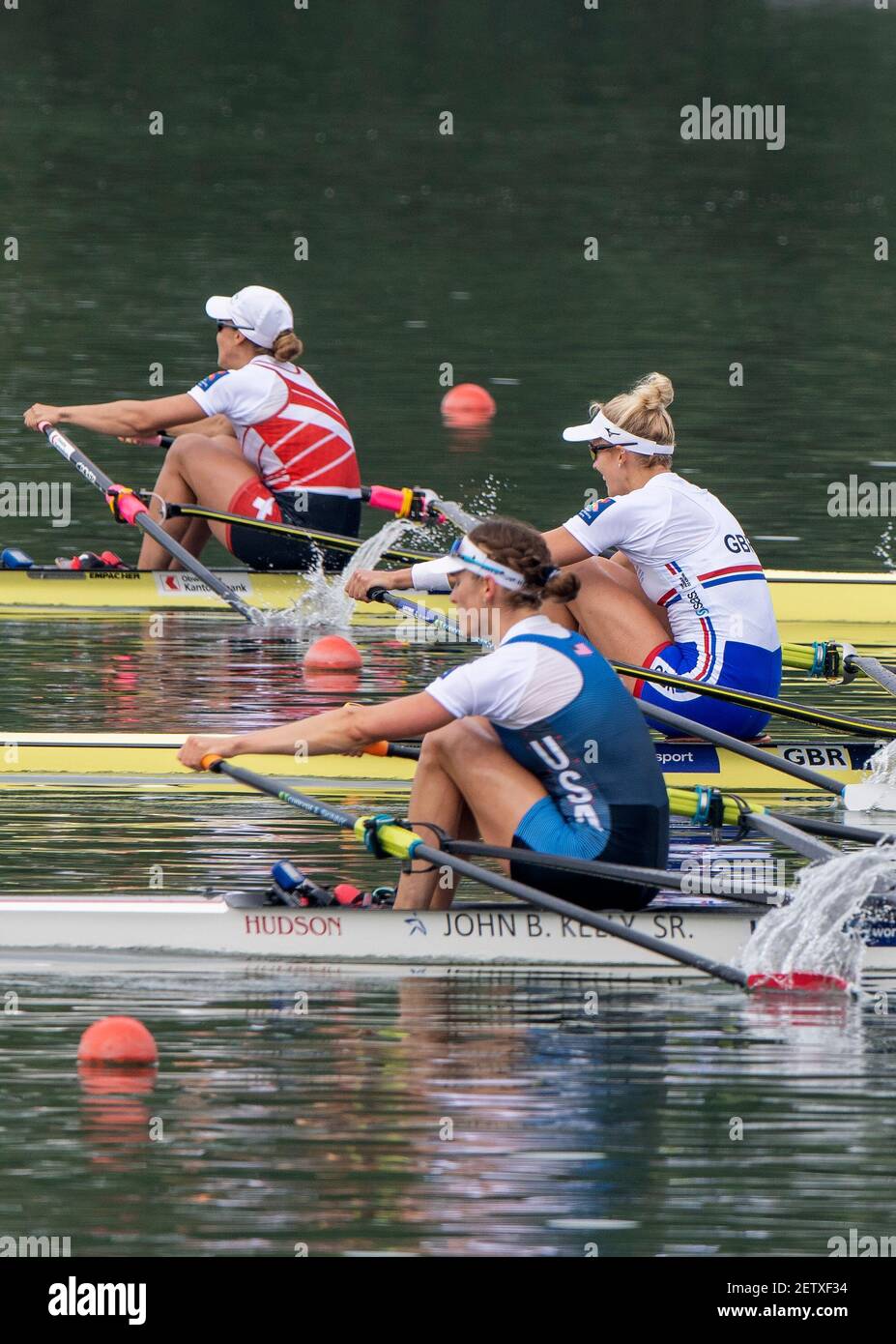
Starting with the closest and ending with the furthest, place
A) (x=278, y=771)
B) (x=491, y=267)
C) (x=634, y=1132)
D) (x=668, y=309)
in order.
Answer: (x=634, y=1132) → (x=278, y=771) → (x=668, y=309) → (x=491, y=267)

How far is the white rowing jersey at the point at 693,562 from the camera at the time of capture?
9.41 meters

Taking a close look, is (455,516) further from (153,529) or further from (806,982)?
(806,982)

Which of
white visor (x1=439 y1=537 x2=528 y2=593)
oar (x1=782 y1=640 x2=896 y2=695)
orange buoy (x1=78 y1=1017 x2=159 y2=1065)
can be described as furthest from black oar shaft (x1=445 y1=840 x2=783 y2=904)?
oar (x1=782 y1=640 x2=896 y2=695)

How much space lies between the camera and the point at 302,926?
296 inches

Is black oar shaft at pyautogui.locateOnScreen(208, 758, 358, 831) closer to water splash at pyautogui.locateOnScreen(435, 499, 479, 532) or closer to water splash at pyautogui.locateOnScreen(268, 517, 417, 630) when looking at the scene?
water splash at pyautogui.locateOnScreen(435, 499, 479, 532)

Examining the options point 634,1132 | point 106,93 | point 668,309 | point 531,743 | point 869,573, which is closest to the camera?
point 634,1132

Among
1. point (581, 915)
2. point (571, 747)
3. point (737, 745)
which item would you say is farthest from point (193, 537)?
point (581, 915)

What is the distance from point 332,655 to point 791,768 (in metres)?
3.17

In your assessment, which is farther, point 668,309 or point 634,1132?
point 668,309

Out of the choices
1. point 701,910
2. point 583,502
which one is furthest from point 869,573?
point 701,910

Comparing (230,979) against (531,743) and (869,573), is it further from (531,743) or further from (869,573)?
(869,573)

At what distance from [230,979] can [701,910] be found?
1418 mm

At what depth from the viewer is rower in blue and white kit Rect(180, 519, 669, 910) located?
23.9ft

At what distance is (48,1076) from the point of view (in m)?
6.71
